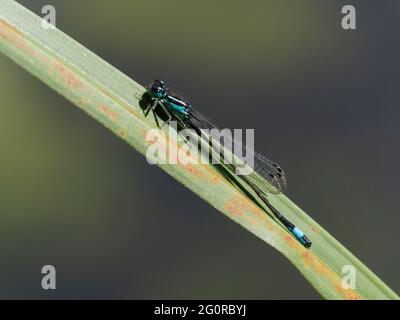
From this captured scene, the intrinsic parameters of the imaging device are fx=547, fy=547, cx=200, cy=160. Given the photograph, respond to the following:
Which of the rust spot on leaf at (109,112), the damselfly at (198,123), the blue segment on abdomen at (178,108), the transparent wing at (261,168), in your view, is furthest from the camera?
the blue segment on abdomen at (178,108)

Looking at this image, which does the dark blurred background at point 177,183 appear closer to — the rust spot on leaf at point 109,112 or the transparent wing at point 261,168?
the transparent wing at point 261,168

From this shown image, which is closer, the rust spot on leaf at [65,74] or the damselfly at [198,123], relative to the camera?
the rust spot on leaf at [65,74]

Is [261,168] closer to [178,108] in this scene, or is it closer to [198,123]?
[198,123]

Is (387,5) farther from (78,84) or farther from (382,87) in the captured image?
(78,84)

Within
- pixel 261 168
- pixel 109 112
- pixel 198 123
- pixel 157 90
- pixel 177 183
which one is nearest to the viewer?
pixel 109 112

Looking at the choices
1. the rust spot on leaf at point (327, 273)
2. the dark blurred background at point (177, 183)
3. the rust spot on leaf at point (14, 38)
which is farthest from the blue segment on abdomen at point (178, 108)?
the dark blurred background at point (177, 183)

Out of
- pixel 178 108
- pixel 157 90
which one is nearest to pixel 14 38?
pixel 157 90

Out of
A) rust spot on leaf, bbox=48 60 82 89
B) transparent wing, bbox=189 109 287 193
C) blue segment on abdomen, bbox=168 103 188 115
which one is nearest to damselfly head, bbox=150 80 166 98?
blue segment on abdomen, bbox=168 103 188 115
